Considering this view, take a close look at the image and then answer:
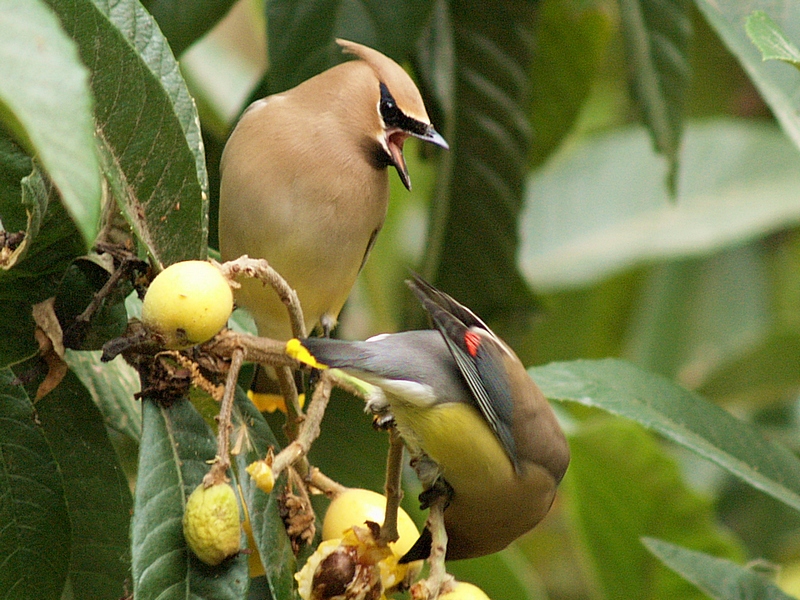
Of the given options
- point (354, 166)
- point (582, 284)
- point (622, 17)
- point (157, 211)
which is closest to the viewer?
point (157, 211)

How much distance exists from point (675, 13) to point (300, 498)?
177 centimetres

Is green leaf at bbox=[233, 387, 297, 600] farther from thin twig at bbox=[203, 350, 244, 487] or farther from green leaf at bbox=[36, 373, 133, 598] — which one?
green leaf at bbox=[36, 373, 133, 598]

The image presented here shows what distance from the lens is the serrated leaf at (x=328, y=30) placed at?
2.20 m

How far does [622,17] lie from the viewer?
2623mm

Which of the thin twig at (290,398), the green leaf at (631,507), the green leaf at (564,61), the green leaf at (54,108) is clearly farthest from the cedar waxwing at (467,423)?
the green leaf at (564,61)

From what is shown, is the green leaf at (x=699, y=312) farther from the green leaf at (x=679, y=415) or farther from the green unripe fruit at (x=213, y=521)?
the green unripe fruit at (x=213, y=521)

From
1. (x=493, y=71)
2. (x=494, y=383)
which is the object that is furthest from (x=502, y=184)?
(x=494, y=383)

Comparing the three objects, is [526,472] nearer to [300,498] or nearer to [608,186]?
[300,498]

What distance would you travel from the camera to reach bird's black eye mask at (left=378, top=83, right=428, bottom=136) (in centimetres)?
198

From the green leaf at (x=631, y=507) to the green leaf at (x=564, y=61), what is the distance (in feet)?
3.27

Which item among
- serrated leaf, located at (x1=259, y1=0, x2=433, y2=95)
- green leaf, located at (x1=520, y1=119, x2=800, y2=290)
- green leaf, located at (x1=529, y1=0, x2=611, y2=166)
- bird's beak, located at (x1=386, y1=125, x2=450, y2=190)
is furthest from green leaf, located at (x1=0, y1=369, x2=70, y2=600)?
green leaf, located at (x1=520, y1=119, x2=800, y2=290)

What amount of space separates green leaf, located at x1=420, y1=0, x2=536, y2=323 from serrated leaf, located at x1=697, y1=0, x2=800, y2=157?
2.62 feet

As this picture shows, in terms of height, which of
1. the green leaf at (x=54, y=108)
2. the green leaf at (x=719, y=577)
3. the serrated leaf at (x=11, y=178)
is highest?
the green leaf at (x=54, y=108)

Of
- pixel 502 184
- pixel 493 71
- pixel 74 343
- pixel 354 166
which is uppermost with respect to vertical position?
pixel 74 343
